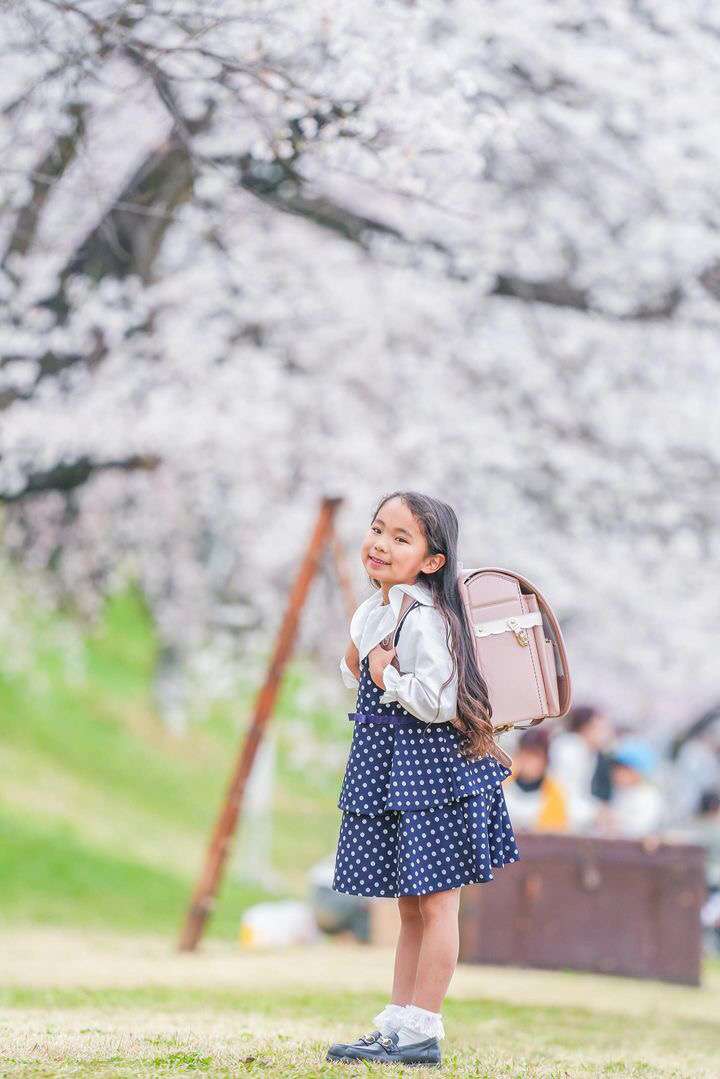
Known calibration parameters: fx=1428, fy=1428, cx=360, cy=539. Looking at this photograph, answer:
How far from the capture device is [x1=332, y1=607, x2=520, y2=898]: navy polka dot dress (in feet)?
12.5

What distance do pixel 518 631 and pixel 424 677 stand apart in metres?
0.46

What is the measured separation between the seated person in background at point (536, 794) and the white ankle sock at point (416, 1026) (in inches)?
188

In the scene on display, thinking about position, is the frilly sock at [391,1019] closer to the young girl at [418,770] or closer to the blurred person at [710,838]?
the young girl at [418,770]

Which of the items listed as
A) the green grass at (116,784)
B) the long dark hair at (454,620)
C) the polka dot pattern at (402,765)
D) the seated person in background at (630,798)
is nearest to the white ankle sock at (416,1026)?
the polka dot pattern at (402,765)

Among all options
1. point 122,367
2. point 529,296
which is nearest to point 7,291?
point 122,367

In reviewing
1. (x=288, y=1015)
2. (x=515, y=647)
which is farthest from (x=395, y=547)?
(x=288, y=1015)

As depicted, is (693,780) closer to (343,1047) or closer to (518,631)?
(518,631)

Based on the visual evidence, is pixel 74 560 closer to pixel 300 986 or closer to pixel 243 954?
pixel 243 954

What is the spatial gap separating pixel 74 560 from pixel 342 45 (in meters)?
7.69

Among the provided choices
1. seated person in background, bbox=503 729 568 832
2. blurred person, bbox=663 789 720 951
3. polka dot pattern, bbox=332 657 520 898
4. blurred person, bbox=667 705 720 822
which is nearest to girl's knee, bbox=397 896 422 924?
polka dot pattern, bbox=332 657 520 898

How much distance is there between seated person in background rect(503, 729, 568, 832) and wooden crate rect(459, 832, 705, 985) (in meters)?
0.73

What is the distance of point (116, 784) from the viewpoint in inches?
684

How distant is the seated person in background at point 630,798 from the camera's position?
8.66 metres

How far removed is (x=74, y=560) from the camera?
12625 mm
